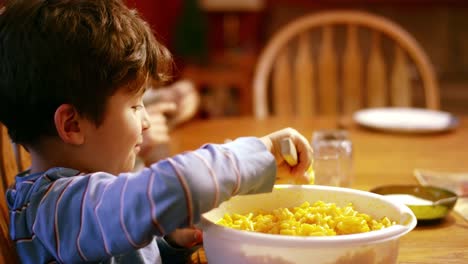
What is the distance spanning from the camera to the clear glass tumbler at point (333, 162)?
1.29 meters

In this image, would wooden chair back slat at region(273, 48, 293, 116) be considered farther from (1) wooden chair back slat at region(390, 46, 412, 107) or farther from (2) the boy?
(2) the boy

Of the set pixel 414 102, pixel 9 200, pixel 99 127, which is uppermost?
pixel 99 127

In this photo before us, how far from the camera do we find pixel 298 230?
2.65 ft

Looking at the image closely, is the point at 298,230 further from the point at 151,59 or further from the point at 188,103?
the point at 188,103

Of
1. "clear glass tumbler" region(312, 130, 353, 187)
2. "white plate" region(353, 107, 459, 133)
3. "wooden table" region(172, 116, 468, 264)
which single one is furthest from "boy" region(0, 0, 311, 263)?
"white plate" region(353, 107, 459, 133)

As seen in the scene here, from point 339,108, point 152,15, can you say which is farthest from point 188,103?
point 152,15

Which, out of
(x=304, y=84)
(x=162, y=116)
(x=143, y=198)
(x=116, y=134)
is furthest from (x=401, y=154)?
(x=143, y=198)

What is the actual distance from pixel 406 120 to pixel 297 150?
1170 millimetres

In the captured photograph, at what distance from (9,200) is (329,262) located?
1.58 feet

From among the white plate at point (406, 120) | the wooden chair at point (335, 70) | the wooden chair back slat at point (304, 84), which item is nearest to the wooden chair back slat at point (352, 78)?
the wooden chair at point (335, 70)

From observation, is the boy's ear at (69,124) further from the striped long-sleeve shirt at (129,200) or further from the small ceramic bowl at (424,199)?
the small ceramic bowl at (424,199)

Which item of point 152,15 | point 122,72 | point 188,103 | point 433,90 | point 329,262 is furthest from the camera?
point 152,15

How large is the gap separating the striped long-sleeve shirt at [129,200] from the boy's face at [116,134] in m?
0.07

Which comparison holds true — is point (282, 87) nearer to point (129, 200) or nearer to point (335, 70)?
point (335, 70)
